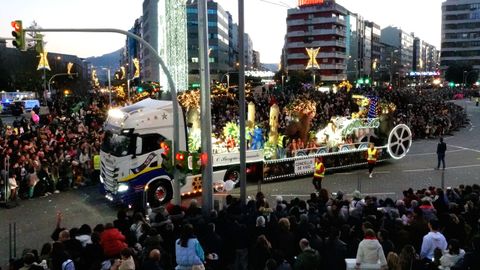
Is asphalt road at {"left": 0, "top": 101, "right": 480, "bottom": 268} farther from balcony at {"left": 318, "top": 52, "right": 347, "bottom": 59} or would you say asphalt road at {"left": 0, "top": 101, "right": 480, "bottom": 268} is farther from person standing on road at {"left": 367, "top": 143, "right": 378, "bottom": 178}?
balcony at {"left": 318, "top": 52, "right": 347, "bottom": 59}

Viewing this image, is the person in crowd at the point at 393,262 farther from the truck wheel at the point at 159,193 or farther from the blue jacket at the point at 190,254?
the truck wheel at the point at 159,193

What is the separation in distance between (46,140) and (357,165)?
1443 cm

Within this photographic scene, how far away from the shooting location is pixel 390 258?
332 inches

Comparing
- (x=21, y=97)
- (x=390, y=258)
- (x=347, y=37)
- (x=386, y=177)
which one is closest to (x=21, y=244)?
(x=390, y=258)

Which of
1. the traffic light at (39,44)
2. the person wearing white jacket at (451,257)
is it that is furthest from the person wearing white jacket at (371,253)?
the traffic light at (39,44)

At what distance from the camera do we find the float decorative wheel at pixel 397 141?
25156 millimetres

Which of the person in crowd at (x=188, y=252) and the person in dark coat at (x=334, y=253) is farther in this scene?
the person in dark coat at (x=334, y=253)

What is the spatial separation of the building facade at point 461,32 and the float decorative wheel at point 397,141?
127 m

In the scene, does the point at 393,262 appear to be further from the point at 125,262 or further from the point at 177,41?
the point at 177,41

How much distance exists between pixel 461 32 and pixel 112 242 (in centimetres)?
14977

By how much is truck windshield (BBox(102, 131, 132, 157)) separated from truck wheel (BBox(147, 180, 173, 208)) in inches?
59.1

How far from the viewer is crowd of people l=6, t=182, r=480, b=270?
8516 mm

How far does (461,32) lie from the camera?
14188cm

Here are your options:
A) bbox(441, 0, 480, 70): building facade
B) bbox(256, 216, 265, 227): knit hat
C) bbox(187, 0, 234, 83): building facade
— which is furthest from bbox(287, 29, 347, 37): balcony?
bbox(256, 216, 265, 227): knit hat
